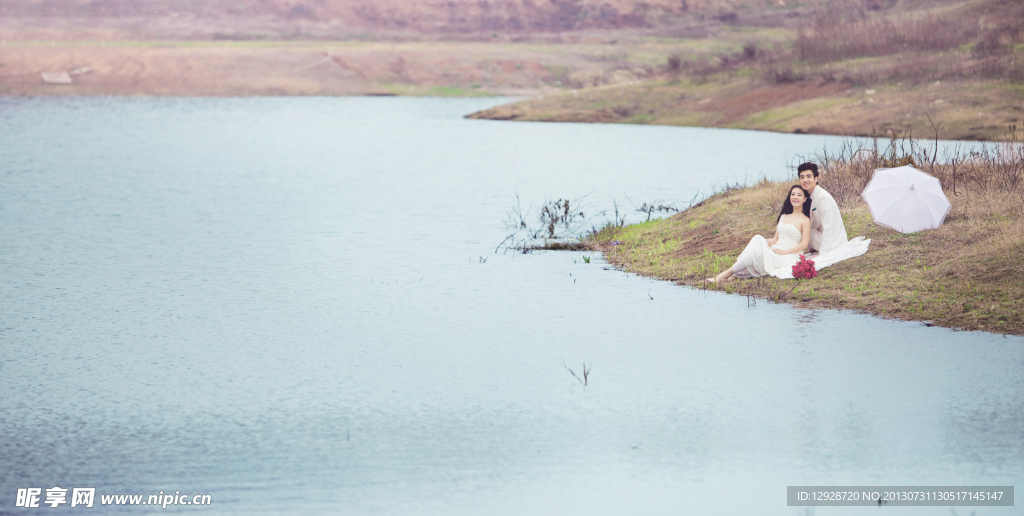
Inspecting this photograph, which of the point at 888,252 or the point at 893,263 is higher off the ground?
the point at 888,252

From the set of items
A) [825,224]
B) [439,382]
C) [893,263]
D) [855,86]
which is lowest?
[439,382]

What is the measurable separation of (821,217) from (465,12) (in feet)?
378

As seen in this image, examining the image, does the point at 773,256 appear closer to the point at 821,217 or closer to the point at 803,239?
the point at 803,239

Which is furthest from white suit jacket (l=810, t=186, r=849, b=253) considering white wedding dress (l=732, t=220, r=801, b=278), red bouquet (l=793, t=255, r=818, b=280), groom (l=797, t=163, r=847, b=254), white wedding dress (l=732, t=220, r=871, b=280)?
red bouquet (l=793, t=255, r=818, b=280)

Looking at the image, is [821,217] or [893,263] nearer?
[821,217]

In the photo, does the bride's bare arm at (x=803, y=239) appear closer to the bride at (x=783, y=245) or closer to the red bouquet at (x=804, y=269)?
the bride at (x=783, y=245)

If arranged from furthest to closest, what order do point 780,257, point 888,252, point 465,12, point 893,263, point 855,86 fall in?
point 465,12, point 855,86, point 888,252, point 780,257, point 893,263

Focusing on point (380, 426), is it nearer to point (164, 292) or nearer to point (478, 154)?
Answer: point (164, 292)

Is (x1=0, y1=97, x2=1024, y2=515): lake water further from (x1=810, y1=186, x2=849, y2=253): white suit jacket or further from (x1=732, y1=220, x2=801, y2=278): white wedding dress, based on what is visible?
(x1=810, y1=186, x2=849, y2=253): white suit jacket

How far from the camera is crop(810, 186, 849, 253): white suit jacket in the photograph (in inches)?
529

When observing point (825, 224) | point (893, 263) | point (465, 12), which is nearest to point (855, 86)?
point (893, 263)

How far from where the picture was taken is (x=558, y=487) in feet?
24.6

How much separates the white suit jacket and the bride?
0.30ft

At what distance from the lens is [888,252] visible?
14.0 m
